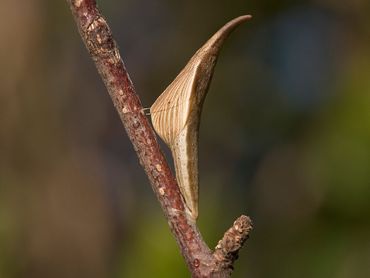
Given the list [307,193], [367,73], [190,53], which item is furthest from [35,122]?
[367,73]

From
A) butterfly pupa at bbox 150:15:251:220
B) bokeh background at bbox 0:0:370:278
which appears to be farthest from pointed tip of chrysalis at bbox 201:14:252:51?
bokeh background at bbox 0:0:370:278

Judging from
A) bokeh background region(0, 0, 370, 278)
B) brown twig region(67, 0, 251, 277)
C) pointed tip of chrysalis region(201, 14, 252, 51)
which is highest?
pointed tip of chrysalis region(201, 14, 252, 51)

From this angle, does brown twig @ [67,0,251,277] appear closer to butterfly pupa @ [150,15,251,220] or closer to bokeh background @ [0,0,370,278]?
butterfly pupa @ [150,15,251,220]

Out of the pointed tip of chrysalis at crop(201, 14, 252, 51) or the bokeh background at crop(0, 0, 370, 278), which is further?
the bokeh background at crop(0, 0, 370, 278)

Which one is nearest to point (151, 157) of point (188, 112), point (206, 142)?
point (188, 112)

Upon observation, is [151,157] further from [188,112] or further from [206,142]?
[206,142]

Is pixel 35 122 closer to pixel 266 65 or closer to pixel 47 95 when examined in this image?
pixel 47 95
